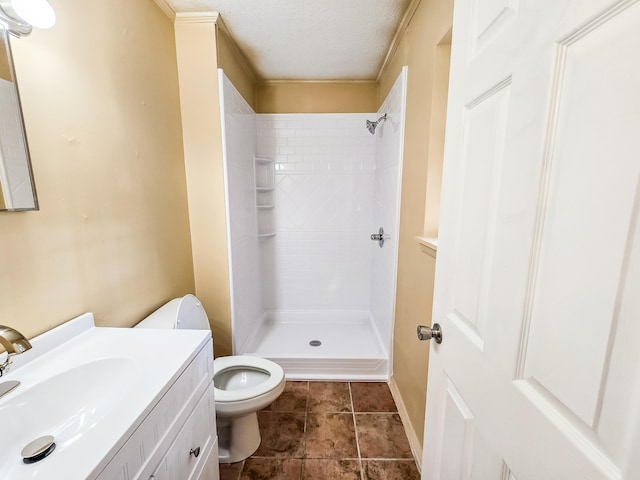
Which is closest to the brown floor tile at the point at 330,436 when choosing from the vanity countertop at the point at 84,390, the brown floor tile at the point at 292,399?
the brown floor tile at the point at 292,399

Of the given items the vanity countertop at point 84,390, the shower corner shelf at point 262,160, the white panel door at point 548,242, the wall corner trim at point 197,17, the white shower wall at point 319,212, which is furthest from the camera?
the white shower wall at point 319,212

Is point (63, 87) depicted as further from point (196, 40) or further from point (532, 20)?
point (532, 20)

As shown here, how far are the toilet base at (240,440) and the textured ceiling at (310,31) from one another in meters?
2.14

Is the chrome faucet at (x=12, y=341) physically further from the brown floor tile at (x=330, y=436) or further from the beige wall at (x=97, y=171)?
the brown floor tile at (x=330, y=436)

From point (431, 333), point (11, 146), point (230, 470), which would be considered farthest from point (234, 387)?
point (11, 146)

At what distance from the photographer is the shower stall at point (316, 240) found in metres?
2.08

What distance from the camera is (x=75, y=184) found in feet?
3.21

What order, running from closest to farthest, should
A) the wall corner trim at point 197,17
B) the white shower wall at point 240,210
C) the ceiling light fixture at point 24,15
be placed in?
the ceiling light fixture at point 24,15
the wall corner trim at point 197,17
the white shower wall at point 240,210

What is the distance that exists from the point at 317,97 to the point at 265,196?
101 centimetres

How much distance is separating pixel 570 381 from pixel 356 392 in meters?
1.78

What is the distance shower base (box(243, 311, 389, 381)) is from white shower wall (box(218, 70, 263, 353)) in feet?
0.69

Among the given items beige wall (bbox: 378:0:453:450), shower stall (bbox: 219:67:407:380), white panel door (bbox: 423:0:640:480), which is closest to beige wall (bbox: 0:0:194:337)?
shower stall (bbox: 219:67:407:380)

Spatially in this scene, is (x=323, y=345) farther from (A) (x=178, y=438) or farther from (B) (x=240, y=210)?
(A) (x=178, y=438)

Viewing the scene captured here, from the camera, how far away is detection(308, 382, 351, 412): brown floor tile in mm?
1795
